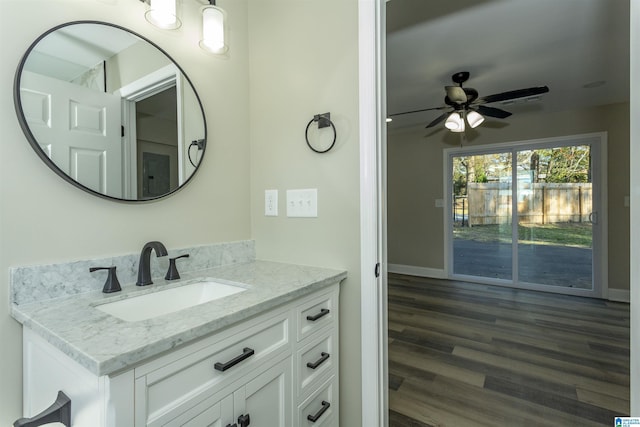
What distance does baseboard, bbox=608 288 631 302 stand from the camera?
11.8 feet

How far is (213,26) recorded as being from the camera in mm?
1333

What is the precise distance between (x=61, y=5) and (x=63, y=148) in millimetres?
490

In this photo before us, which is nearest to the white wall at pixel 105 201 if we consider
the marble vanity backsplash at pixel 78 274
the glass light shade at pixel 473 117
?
the marble vanity backsplash at pixel 78 274

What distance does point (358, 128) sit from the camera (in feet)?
4.24

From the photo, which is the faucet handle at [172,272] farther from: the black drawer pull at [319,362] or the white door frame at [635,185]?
the white door frame at [635,185]

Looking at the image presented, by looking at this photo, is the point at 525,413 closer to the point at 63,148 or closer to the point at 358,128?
the point at 358,128

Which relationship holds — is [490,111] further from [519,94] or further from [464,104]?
[519,94]

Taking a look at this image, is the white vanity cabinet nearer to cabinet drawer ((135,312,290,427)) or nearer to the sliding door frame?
cabinet drawer ((135,312,290,427))

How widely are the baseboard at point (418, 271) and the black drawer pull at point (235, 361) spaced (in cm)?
458

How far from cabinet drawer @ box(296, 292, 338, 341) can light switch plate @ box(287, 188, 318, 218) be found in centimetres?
41

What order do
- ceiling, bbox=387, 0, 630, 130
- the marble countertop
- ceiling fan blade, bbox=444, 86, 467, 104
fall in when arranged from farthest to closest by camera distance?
ceiling fan blade, bbox=444, 86, 467, 104
ceiling, bbox=387, 0, 630, 130
the marble countertop

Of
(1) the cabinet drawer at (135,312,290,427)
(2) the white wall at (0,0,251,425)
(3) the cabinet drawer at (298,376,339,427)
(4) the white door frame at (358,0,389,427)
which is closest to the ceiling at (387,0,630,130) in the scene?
(4) the white door frame at (358,0,389,427)

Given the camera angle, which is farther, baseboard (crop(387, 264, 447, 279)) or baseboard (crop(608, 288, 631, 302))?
baseboard (crop(387, 264, 447, 279))

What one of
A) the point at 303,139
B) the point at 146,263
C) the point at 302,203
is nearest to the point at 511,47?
the point at 303,139
